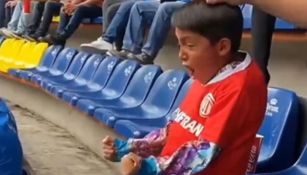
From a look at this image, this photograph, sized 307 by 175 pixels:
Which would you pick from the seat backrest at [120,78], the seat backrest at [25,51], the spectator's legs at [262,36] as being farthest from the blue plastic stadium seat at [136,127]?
the seat backrest at [25,51]

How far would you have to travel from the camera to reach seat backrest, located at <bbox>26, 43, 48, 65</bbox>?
17.7 feet

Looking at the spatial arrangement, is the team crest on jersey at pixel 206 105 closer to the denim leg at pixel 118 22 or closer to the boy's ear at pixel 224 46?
the boy's ear at pixel 224 46

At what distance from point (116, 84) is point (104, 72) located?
302 millimetres

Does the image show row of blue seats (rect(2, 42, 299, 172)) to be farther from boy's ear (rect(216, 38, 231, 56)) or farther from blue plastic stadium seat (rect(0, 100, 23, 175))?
boy's ear (rect(216, 38, 231, 56))

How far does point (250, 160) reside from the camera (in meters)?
1.40

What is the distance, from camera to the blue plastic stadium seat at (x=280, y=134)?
1.87 m

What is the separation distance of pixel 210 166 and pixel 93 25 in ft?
13.9

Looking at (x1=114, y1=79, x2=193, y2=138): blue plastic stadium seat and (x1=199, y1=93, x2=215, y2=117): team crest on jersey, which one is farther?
(x1=114, y1=79, x2=193, y2=138): blue plastic stadium seat

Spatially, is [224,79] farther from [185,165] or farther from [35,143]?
[35,143]

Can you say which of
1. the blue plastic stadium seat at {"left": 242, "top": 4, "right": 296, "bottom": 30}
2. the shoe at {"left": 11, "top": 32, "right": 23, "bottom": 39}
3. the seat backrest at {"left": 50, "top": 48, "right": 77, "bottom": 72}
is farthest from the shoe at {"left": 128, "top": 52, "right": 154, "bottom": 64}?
the shoe at {"left": 11, "top": 32, "right": 23, "bottom": 39}

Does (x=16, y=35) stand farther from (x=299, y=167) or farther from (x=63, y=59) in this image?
(x=299, y=167)

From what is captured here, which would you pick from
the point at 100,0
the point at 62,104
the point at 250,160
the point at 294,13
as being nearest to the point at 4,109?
the point at 250,160

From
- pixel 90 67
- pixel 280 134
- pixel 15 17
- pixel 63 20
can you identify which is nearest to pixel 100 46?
pixel 90 67

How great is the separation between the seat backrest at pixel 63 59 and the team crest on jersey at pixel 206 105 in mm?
3484
